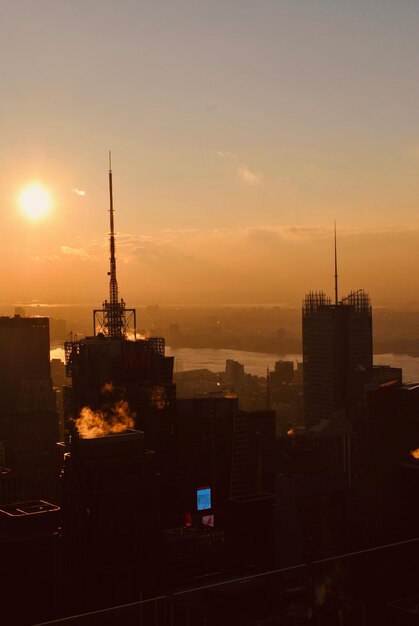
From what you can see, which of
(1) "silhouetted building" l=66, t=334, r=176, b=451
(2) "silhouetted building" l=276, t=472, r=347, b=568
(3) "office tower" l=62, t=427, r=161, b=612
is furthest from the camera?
(1) "silhouetted building" l=66, t=334, r=176, b=451

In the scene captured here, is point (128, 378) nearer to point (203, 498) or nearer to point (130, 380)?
point (130, 380)

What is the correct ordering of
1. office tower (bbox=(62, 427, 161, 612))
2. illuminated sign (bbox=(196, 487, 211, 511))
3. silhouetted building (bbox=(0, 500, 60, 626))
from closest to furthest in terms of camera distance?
1. office tower (bbox=(62, 427, 161, 612))
2. silhouetted building (bbox=(0, 500, 60, 626))
3. illuminated sign (bbox=(196, 487, 211, 511))

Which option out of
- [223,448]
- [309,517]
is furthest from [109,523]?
[223,448]

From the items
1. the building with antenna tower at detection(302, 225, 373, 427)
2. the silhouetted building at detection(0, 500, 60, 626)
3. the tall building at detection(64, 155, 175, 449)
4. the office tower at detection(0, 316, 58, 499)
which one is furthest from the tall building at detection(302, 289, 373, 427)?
the silhouetted building at detection(0, 500, 60, 626)

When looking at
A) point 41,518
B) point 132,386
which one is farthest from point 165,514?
point 41,518

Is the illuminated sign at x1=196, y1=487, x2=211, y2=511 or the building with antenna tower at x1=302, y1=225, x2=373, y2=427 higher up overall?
the building with antenna tower at x1=302, y1=225, x2=373, y2=427

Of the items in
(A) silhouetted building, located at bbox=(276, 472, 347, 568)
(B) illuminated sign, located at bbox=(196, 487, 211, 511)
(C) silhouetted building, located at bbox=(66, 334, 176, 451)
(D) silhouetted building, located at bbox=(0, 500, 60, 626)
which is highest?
(C) silhouetted building, located at bbox=(66, 334, 176, 451)

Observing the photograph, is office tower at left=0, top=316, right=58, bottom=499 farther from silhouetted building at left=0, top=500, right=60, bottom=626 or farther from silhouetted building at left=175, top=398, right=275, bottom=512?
silhouetted building at left=0, top=500, right=60, bottom=626
